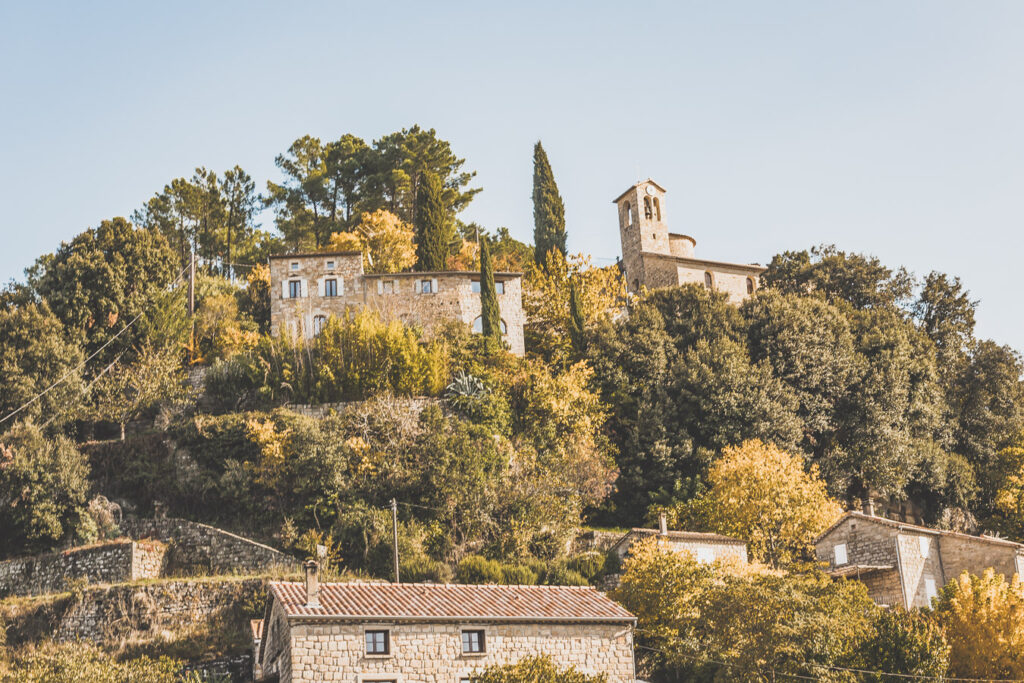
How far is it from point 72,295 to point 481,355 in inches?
731

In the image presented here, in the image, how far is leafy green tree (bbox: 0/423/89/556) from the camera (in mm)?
42125

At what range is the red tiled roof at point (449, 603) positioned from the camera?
29.0 m

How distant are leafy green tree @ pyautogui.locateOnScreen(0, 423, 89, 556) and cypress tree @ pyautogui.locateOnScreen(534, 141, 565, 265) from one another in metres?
29.2

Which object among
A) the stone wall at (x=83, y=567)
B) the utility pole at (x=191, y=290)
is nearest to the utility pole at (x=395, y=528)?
the stone wall at (x=83, y=567)

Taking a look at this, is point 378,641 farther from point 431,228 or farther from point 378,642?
point 431,228

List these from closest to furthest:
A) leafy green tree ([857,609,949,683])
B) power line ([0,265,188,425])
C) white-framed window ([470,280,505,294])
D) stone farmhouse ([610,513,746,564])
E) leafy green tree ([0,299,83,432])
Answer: leafy green tree ([857,609,949,683]), stone farmhouse ([610,513,746,564]), power line ([0,265,188,425]), leafy green tree ([0,299,83,432]), white-framed window ([470,280,505,294])

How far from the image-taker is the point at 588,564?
41531 millimetres

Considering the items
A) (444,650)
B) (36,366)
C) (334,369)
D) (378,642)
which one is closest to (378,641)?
(378,642)

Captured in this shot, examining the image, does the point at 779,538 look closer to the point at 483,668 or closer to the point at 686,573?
the point at 686,573

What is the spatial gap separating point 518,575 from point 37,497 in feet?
59.5

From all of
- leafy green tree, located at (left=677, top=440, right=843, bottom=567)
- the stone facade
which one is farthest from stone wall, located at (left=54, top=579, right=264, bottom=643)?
leafy green tree, located at (left=677, top=440, right=843, bottom=567)

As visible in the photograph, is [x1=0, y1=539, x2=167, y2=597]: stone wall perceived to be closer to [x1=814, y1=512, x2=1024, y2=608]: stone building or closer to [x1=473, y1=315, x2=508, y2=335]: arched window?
[x1=473, y1=315, x2=508, y2=335]: arched window

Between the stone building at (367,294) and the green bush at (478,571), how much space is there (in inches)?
693

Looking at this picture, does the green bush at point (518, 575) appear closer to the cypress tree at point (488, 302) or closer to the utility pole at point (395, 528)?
the utility pole at point (395, 528)
